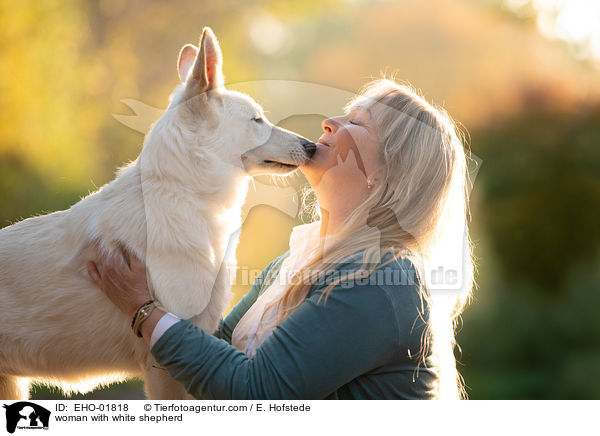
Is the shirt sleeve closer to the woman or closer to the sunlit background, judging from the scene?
the woman

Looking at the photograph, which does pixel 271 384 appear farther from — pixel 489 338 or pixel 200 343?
pixel 489 338

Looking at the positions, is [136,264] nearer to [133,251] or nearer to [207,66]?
[133,251]

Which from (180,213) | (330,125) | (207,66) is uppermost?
(207,66)

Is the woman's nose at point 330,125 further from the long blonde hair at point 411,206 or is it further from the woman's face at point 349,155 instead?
the long blonde hair at point 411,206

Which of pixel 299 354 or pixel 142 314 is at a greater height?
pixel 142 314

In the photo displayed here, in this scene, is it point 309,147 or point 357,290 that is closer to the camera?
point 357,290

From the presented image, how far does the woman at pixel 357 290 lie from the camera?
151 centimetres

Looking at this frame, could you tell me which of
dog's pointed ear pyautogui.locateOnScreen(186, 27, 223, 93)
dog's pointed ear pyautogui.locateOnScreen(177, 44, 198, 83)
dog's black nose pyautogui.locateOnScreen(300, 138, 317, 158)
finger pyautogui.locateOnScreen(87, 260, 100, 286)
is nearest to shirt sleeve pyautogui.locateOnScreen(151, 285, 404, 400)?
finger pyautogui.locateOnScreen(87, 260, 100, 286)

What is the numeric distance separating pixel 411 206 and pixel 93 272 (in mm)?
1111

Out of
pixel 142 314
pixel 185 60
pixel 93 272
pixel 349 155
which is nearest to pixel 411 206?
pixel 349 155

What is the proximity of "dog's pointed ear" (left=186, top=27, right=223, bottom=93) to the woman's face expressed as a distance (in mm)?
470

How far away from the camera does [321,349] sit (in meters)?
1.51

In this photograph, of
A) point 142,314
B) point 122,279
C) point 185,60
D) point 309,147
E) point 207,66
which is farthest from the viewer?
point 185,60

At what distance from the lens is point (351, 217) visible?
1822 mm
